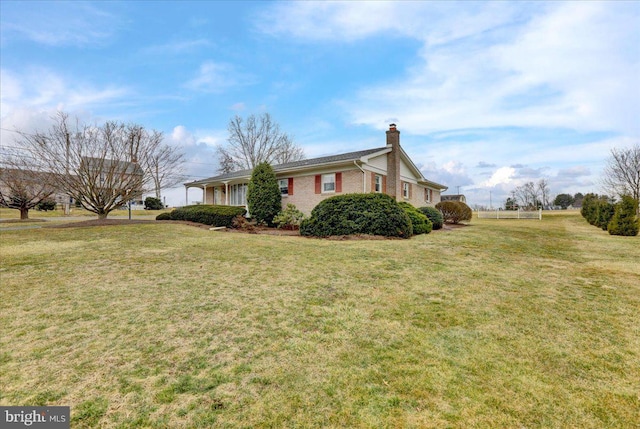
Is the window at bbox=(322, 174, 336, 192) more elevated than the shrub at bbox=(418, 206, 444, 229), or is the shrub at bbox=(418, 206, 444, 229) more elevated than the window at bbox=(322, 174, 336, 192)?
the window at bbox=(322, 174, 336, 192)

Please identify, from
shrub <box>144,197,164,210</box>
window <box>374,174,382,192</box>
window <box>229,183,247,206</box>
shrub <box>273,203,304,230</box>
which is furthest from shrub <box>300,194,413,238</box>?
shrub <box>144,197,164,210</box>

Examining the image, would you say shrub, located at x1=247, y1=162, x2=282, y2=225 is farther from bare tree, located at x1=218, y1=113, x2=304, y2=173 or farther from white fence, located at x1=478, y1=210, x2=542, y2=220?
white fence, located at x1=478, y1=210, x2=542, y2=220

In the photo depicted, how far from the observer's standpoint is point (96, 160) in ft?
48.5

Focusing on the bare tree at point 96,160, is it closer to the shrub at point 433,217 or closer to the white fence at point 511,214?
the shrub at point 433,217

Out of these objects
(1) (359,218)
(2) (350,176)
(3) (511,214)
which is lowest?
(3) (511,214)

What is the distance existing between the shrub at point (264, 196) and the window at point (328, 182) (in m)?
2.97

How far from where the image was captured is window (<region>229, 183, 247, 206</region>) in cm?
2198

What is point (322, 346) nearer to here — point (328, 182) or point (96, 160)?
point (328, 182)

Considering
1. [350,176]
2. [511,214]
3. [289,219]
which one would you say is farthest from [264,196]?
[511,214]

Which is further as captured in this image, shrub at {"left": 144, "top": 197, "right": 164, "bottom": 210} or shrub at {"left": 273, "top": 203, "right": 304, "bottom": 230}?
shrub at {"left": 144, "top": 197, "right": 164, "bottom": 210}

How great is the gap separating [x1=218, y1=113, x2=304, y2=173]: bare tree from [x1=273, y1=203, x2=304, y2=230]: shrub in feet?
68.7

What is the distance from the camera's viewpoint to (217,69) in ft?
43.5
